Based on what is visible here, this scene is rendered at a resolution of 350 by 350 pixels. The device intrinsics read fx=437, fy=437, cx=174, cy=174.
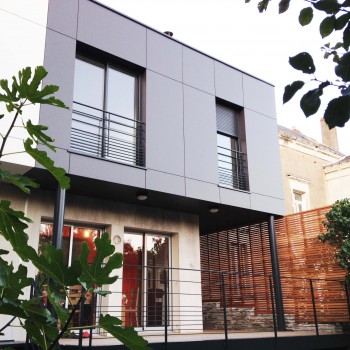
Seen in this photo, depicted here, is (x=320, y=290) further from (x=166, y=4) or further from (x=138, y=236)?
(x=166, y=4)

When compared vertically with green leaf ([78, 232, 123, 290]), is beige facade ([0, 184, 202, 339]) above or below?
above

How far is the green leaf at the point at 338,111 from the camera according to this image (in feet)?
4.37

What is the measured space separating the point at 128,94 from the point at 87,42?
1229 millimetres

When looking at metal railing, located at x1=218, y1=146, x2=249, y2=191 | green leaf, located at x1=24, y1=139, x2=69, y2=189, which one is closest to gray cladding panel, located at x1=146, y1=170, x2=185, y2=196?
metal railing, located at x1=218, y1=146, x2=249, y2=191

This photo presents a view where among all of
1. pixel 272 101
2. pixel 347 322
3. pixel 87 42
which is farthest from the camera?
pixel 272 101

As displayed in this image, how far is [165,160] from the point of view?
7.91 meters

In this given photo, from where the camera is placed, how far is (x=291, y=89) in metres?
1.45

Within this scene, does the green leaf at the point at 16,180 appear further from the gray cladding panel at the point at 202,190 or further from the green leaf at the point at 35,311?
the gray cladding panel at the point at 202,190

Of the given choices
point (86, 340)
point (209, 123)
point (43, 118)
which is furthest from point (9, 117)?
point (209, 123)

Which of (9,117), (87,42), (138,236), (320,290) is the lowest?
(320,290)

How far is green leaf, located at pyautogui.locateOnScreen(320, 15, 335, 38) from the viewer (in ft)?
5.30

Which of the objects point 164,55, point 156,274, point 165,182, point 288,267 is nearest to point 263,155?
point 288,267

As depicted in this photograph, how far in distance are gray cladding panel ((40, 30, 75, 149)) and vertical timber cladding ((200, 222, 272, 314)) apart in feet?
16.3

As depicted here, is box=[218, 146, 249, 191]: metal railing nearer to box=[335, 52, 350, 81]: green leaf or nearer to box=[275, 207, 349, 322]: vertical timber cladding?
box=[275, 207, 349, 322]: vertical timber cladding
